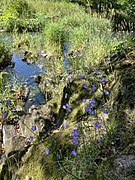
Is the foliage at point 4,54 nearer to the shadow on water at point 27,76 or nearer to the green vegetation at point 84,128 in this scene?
the shadow on water at point 27,76

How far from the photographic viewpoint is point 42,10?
15.9m

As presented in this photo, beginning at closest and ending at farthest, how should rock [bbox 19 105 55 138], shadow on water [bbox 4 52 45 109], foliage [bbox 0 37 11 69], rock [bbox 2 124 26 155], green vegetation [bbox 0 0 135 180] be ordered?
1. green vegetation [bbox 0 0 135 180]
2. rock [bbox 2 124 26 155]
3. rock [bbox 19 105 55 138]
4. shadow on water [bbox 4 52 45 109]
5. foliage [bbox 0 37 11 69]

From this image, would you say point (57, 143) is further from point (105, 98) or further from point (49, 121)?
point (49, 121)

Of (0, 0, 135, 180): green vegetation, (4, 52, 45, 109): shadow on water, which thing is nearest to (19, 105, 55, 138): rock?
(0, 0, 135, 180): green vegetation

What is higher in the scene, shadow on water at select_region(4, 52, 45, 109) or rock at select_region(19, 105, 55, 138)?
rock at select_region(19, 105, 55, 138)

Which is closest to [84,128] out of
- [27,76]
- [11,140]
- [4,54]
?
[11,140]

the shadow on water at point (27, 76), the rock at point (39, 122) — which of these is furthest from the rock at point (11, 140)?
the shadow on water at point (27, 76)

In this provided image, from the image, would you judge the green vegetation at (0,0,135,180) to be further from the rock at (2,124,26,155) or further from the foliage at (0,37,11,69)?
the foliage at (0,37,11,69)

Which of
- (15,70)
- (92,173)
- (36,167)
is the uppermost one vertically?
(92,173)

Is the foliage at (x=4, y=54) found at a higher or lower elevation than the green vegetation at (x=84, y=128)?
lower

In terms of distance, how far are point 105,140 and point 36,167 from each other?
586 mm

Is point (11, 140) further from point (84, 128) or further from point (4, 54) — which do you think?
point (4, 54)

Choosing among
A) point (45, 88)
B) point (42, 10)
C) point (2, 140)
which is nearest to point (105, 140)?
point (2, 140)

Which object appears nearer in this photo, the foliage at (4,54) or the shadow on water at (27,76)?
the shadow on water at (27,76)
